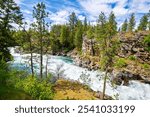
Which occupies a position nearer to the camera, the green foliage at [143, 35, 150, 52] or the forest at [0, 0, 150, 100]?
the forest at [0, 0, 150, 100]

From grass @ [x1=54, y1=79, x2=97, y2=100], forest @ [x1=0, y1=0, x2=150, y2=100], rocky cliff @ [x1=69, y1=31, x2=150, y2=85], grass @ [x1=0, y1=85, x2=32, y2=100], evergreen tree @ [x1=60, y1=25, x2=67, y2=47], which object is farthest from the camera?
evergreen tree @ [x1=60, y1=25, x2=67, y2=47]

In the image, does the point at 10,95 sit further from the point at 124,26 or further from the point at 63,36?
the point at 124,26

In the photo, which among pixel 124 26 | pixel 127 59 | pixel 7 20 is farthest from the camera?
pixel 124 26

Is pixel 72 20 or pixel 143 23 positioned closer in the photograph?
pixel 143 23

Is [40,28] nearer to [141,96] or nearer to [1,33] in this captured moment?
[1,33]

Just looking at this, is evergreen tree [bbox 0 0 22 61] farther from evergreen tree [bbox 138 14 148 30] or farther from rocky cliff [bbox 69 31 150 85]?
evergreen tree [bbox 138 14 148 30]

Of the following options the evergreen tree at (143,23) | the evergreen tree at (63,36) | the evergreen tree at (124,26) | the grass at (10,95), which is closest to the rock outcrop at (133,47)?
the evergreen tree at (143,23)

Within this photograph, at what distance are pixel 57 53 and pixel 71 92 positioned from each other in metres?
60.1

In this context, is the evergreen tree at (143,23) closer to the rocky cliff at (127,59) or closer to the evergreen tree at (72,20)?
the rocky cliff at (127,59)

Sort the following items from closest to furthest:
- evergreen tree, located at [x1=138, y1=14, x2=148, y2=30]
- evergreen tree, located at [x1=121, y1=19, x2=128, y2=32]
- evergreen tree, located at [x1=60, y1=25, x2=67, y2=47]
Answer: evergreen tree, located at [x1=138, y1=14, x2=148, y2=30] < evergreen tree, located at [x1=60, y1=25, x2=67, y2=47] < evergreen tree, located at [x1=121, y1=19, x2=128, y2=32]

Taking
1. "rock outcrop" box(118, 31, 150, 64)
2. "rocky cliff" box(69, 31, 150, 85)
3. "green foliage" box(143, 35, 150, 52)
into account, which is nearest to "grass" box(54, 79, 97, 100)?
"rocky cliff" box(69, 31, 150, 85)

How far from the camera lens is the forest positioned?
16.0 metres

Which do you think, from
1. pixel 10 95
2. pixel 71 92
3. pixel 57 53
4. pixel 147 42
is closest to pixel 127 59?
pixel 147 42

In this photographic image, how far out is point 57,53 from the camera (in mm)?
87750
